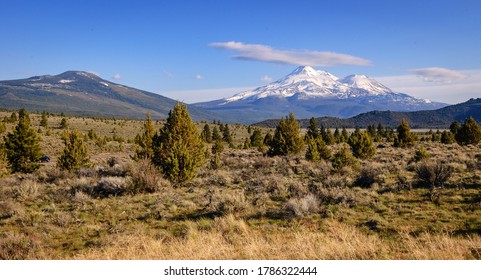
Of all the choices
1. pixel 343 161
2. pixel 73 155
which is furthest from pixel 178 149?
pixel 73 155

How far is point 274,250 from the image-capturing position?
6945 mm

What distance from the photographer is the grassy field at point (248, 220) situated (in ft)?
22.8

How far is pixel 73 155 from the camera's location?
75.3ft

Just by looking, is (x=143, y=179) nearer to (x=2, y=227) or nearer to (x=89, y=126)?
(x=2, y=227)

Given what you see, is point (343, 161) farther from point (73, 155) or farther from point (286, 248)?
point (73, 155)

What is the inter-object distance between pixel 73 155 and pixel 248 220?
17294 mm

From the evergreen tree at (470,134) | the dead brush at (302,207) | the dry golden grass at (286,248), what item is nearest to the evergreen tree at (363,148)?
the evergreen tree at (470,134)

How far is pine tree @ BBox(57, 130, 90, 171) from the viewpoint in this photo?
22953 mm

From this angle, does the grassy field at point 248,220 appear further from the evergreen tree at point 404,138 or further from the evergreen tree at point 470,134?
the evergreen tree at point 470,134

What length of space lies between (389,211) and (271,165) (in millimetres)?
14262

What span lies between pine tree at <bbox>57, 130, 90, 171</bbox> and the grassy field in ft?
21.3

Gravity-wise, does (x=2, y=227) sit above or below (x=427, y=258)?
below

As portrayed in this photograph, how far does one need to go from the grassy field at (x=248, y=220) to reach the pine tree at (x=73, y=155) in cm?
650

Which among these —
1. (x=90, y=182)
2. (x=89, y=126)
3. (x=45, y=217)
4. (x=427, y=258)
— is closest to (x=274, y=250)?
(x=427, y=258)
